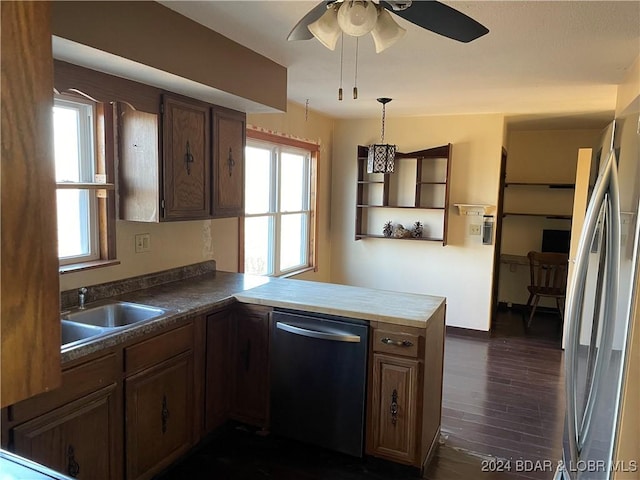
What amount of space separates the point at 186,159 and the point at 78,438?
1536 mm

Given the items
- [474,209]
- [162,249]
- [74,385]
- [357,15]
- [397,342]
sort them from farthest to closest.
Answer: [474,209] < [162,249] < [397,342] < [74,385] < [357,15]

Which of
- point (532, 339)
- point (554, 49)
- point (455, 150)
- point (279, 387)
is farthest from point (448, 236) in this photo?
point (279, 387)

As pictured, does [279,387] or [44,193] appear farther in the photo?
[279,387]

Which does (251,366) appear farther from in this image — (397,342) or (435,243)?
(435,243)

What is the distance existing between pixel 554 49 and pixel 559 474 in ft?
7.27

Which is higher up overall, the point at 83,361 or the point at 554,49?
the point at 554,49

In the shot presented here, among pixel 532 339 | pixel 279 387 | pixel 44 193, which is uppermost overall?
pixel 44 193

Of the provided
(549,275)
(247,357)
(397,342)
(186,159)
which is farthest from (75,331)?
(549,275)

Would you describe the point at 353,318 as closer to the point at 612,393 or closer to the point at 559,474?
the point at 559,474

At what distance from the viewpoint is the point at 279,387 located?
268 centimetres

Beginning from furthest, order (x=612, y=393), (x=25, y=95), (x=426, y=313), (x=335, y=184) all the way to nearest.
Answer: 1. (x=335, y=184)
2. (x=426, y=313)
3. (x=612, y=393)
4. (x=25, y=95)

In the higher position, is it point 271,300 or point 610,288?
point 610,288

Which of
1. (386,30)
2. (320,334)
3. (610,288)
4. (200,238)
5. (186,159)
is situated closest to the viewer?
(610,288)

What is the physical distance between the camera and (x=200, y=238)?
3.41 meters
